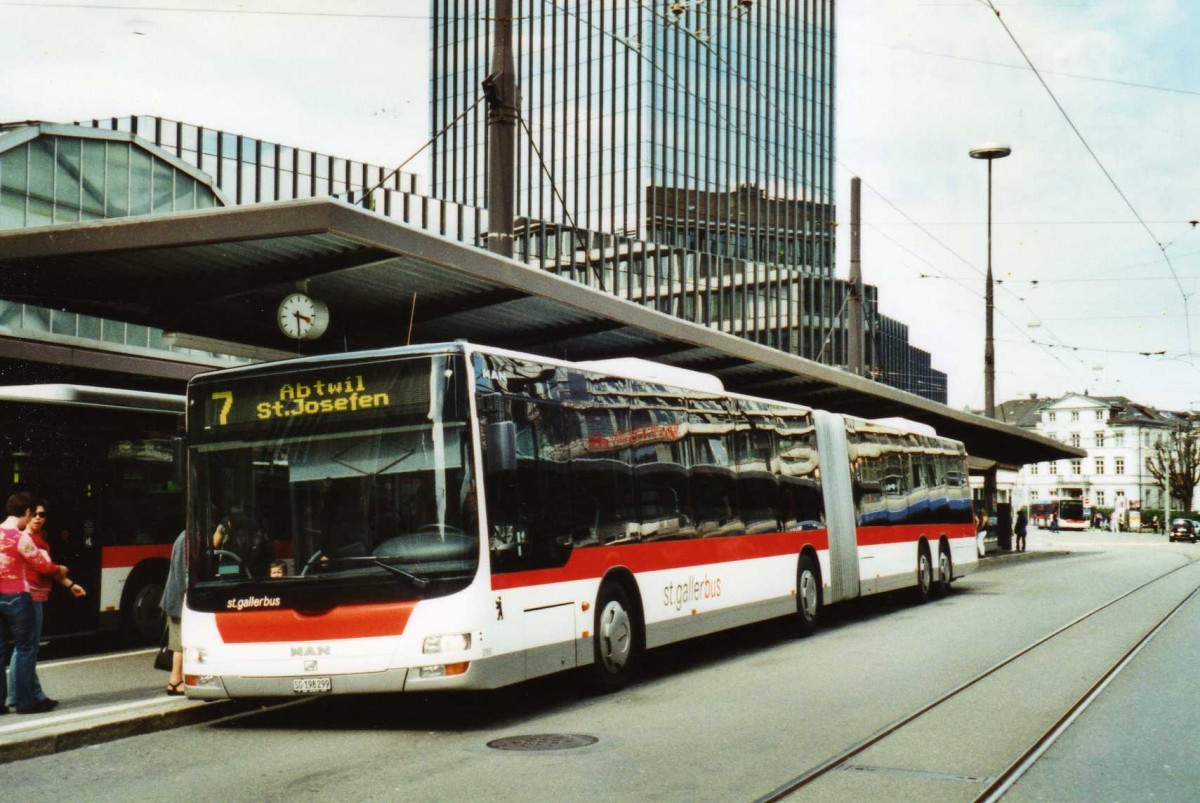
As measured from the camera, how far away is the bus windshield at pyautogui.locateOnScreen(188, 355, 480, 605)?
943 centimetres

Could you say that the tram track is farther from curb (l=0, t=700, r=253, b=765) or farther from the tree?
the tree

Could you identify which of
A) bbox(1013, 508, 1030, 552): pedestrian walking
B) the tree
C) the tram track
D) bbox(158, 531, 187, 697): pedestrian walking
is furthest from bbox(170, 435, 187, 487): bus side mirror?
the tree

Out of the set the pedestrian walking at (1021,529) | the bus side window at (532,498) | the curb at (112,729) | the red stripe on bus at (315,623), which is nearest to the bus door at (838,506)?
the bus side window at (532,498)

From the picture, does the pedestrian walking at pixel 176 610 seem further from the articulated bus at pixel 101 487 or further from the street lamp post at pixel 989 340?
the street lamp post at pixel 989 340

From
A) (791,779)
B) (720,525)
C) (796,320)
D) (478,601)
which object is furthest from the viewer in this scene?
(796,320)

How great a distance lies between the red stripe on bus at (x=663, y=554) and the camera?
10.4 metres

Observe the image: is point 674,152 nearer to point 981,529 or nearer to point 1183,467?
point 981,529

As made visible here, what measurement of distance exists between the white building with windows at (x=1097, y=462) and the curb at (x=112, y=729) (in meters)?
126

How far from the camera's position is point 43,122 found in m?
45.0

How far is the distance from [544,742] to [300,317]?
6566 mm

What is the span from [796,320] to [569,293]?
232 feet

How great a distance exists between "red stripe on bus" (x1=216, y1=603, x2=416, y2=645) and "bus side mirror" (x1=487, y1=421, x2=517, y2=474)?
1147 millimetres

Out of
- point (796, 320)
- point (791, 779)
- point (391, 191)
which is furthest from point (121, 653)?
point (796, 320)

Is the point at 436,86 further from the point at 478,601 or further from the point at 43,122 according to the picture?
the point at 478,601
